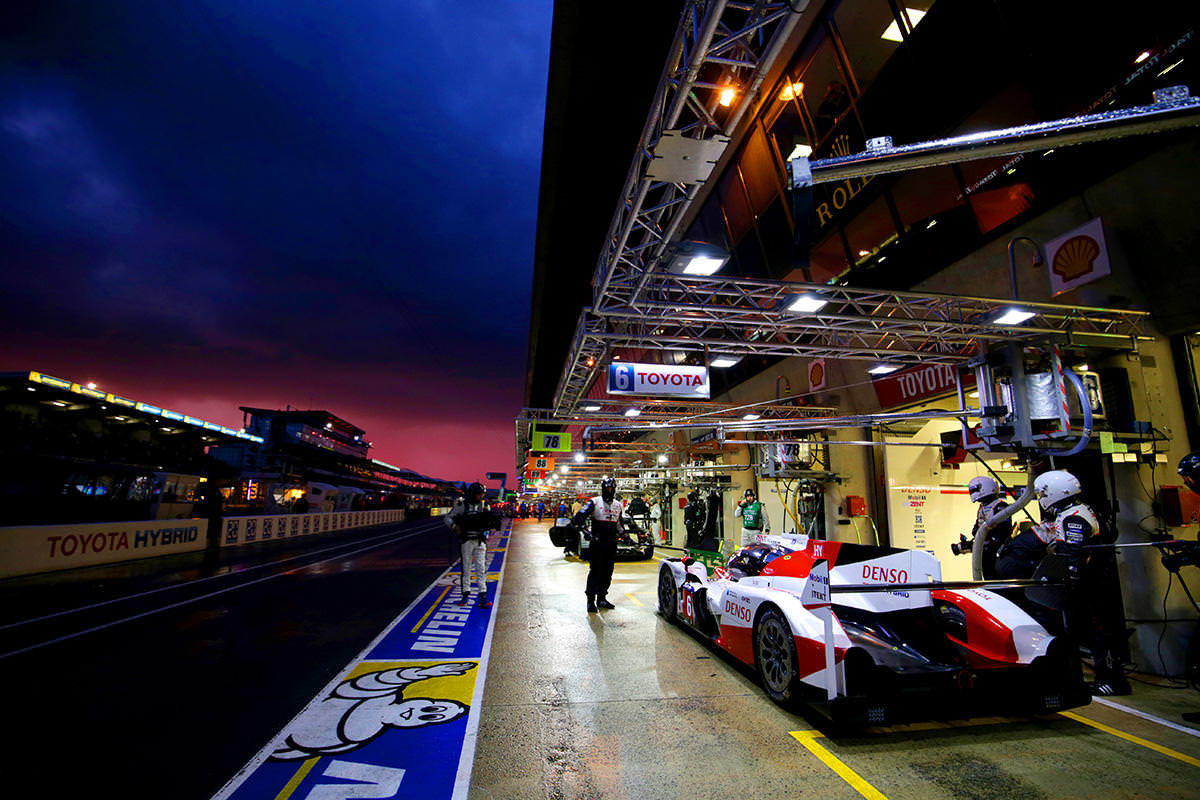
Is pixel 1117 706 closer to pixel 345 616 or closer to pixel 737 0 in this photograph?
pixel 737 0

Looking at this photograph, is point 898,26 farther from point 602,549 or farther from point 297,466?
point 297,466

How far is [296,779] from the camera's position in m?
3.08

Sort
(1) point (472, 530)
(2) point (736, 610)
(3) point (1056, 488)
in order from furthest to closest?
(1) point (472, 530)
(3) point (1056, 488)
(2) point (736, 610)

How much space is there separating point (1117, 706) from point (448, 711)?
5867 mm

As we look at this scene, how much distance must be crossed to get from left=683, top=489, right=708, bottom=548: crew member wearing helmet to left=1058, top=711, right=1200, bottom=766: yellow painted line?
1444cm

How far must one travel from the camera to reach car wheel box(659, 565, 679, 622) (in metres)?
7.39

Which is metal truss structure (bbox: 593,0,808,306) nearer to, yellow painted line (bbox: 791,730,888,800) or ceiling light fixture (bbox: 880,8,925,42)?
yellow painted line (bbox: 791,730,888,800)

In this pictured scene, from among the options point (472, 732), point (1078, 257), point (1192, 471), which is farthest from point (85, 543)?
point (1078, 257)

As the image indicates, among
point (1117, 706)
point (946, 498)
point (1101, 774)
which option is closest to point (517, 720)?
point (1101, 774)

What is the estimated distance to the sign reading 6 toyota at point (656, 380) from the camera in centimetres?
966

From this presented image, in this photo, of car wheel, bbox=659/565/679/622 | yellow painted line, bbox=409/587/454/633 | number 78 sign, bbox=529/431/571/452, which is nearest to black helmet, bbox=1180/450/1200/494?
car wheel, bbox=659/565/679/622

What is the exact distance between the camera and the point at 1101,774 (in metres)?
3.29

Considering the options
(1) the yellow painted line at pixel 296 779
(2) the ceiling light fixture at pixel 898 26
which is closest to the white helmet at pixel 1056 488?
(1) the yellow painted line at pixel 296 779

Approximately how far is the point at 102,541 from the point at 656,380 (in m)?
15.2
